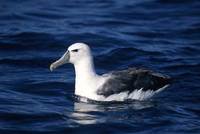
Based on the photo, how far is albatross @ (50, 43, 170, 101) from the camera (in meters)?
18.1

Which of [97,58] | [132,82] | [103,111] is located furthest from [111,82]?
[97,58]

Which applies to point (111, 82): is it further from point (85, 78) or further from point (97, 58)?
point (97, 58)

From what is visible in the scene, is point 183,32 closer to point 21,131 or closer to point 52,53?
point 52,53

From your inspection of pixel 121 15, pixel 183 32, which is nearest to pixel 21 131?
pixel 183 32

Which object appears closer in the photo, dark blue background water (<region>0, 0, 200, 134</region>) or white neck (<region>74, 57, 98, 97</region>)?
dark blue background water (<region>0, 0, 200, 134</region>)

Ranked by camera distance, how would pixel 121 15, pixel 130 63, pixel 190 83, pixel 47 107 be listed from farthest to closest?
pixel 121 15 < pixel 130 63 < pixel 190 83 < pixel 47 107

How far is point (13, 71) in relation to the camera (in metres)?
20.7

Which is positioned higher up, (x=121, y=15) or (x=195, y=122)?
(x=121, y=15)

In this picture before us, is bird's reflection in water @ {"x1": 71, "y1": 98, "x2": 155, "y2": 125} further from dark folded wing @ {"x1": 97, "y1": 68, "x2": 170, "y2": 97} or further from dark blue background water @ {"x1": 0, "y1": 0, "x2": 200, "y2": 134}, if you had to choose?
dark folded wing @ {"x1": 97, "y1": 68, "x2": 170, "y2": 97}

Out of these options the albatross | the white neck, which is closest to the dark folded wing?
the albatross

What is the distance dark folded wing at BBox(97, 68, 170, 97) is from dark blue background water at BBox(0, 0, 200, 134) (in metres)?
0.29

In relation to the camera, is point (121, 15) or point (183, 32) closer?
point (183, 32)

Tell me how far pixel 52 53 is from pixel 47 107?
15.7 feet

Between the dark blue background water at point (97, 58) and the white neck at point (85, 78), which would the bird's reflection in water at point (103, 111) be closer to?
the dark blue background water at point (97, 58)
